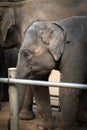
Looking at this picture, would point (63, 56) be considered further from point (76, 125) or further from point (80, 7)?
point (80, 7)

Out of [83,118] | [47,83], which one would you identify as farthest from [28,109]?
[47,83]

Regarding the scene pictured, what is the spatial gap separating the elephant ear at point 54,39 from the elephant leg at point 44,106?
44 cm

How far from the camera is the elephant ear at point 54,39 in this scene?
3.01 metres

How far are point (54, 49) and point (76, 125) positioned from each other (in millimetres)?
750

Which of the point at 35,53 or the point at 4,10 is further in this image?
the point at 4,10

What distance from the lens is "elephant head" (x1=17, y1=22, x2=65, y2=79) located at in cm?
306

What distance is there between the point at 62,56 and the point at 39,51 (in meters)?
0.18

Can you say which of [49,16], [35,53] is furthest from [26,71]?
[49,16]

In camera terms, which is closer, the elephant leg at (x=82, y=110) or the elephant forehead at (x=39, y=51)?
the elephant forehead at (x=39, y=51)

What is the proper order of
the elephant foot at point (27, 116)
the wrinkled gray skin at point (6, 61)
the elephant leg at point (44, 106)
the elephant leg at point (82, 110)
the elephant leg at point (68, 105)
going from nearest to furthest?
the elephant leg at point (68, 105)
the elephant leg at point (44, 106)
the elephant leg at point (82, 110)
the elephant foot at point (27, 116)
the wrinkled gray skin at point (6, 61)

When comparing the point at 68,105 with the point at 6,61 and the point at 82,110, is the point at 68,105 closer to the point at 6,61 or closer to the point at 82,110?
the point at 82,110

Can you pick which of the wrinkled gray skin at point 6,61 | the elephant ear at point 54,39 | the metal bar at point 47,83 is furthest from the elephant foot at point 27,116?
the metal bar at point 47,83

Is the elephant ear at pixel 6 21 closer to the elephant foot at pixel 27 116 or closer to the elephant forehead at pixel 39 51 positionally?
the elephant foot at pixel 27 116

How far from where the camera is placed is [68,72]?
3006mm
